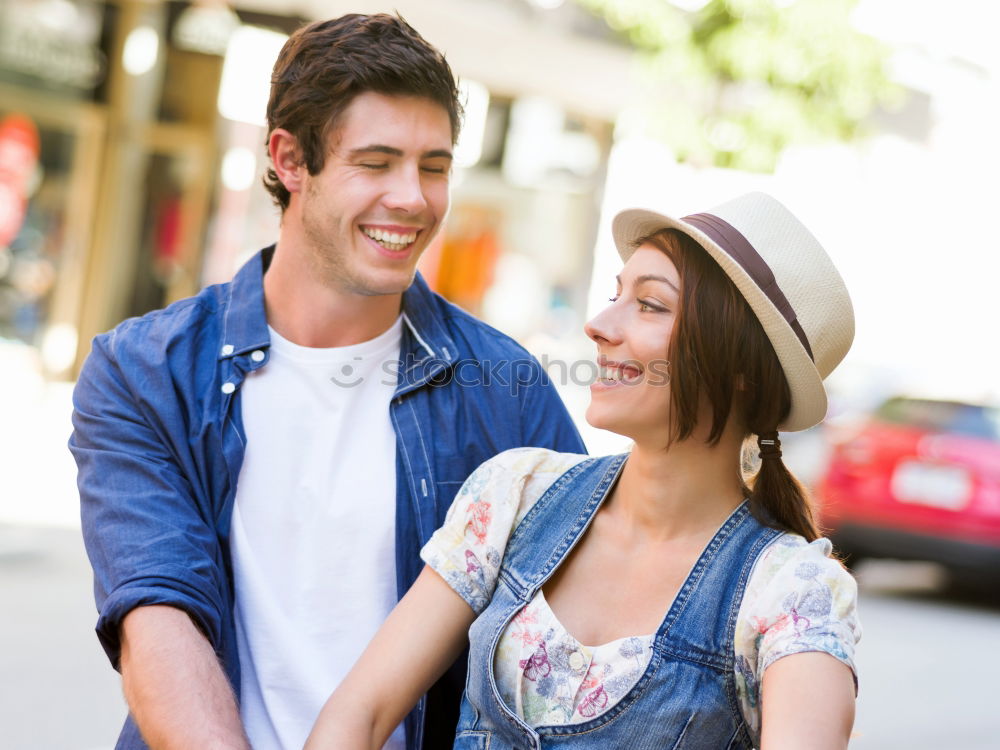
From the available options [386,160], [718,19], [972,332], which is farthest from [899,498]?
[972,332]

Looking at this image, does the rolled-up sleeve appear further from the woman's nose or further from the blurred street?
the blurred street

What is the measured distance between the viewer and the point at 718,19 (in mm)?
13430

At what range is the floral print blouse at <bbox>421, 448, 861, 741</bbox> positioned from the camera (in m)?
2.27

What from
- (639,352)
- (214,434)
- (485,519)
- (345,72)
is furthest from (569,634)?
(345,72)

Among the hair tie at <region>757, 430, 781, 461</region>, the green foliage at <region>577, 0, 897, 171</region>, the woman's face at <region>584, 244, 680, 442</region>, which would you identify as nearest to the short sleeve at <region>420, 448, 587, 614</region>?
the woman's face at <region>584, 244, 680, 442</region>

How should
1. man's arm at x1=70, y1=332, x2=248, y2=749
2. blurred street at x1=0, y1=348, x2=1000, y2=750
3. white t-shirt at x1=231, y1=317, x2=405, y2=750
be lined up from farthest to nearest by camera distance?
blurred street at x1=0, y1=348, x2=1000, y2=750, white t-shirt at x1=231, y1=317, x2=405, y2=750, man's arm at x1=70, y1=332, x2=248, y2=749

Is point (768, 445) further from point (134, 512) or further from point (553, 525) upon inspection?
point (134, 512)

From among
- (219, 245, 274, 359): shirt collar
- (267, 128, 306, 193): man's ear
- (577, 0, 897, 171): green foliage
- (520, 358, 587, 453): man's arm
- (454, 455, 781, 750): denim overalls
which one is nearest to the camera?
(454, 455, 781, 750): denim overalls

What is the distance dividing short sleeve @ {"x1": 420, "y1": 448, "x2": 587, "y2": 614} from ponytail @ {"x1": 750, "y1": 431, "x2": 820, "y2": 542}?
0.41 m

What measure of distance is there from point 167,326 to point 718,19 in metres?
11.4

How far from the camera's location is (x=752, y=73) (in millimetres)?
13281

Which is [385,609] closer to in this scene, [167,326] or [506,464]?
[506,464]

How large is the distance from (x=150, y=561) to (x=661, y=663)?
3.33 feet

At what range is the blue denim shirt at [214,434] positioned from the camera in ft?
8.70
